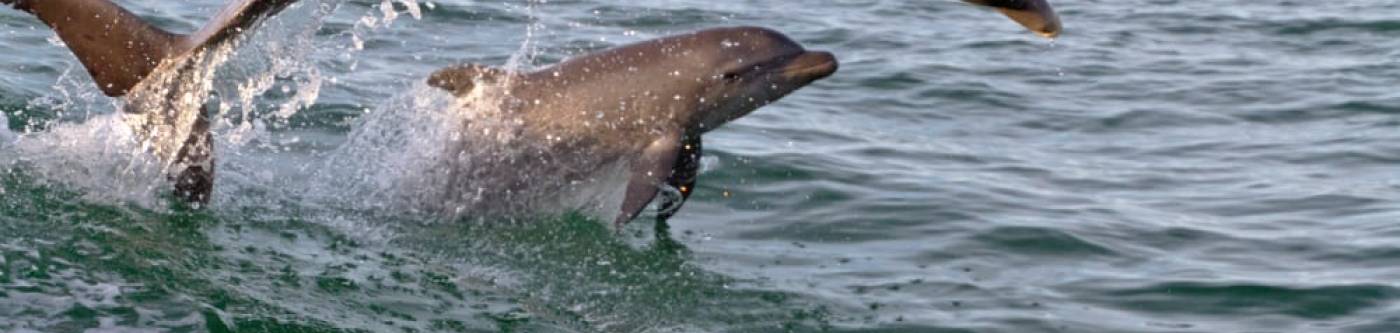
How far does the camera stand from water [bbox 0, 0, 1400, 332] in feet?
33.7

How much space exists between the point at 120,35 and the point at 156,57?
0.21 metres

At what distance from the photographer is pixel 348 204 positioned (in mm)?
12086

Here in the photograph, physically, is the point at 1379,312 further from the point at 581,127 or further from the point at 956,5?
the point at 956,5

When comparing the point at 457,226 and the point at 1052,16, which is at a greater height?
the point at 1052,16

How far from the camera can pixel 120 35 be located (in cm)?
1116

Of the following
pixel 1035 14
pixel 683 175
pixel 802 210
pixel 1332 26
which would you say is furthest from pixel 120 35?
pixel 1332 26

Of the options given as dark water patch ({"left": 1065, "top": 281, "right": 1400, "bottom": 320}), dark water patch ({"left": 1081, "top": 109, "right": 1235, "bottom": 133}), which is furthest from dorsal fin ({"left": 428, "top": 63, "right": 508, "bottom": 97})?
dark water patch ({"left": 1081, "top": 109, "right": 1235, "bottom": 133})

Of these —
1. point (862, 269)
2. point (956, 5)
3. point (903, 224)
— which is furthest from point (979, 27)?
point (862, 269)

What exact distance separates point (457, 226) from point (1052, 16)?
326 centimetres

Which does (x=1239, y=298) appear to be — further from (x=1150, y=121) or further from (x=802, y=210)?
(x=1150, y=121)

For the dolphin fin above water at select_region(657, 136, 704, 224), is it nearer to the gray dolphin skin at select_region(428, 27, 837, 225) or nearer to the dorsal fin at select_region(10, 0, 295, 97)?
the gray dolphin skin at select_region(428, 27, 837, 225)

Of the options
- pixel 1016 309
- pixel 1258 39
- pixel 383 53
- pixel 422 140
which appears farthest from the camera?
pixel 1258 39

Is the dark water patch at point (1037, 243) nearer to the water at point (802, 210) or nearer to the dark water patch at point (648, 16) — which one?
the water at point (802, 210)

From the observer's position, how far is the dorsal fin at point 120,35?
11.0 m
